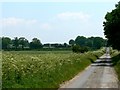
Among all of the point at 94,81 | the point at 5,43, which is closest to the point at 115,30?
the point at 94,81

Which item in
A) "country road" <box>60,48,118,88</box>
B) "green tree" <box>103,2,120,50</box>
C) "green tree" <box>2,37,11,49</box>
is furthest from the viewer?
"green tree" <box>2,37,11,49</box>

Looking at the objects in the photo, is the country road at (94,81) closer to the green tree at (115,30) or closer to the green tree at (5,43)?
the green tree at (115,30)

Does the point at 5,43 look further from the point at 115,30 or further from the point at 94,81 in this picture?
the point at 94,81

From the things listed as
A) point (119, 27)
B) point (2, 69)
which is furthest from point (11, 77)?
point (119, 27)

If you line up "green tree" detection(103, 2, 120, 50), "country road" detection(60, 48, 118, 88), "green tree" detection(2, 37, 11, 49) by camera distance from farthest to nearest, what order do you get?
"green tree" detection(2, 37, 11, 49)
"green tree" detection(103, 2, 120, 50)
"country road" detection(60, 48, 118, 88)

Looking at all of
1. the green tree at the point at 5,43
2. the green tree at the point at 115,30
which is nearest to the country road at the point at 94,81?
the green tree at the point at 115,30

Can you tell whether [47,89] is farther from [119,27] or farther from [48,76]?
[119,27]

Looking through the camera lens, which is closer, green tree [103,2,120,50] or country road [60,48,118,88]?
country road [60,48,118,88]

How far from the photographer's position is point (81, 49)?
127 m

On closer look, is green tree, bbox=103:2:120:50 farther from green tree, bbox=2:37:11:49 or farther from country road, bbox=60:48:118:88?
green tree, bbox=2:37:11:49

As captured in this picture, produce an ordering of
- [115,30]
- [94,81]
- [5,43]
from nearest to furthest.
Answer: [94,81] < [115,30] < [5,43]

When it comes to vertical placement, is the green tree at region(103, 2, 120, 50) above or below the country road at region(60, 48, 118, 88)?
above

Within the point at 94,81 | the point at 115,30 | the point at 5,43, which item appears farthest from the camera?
the point at 5,43

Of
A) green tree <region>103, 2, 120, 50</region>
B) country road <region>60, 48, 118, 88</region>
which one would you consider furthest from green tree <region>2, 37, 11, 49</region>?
country road <region>60, 48, 118, 88</region>
